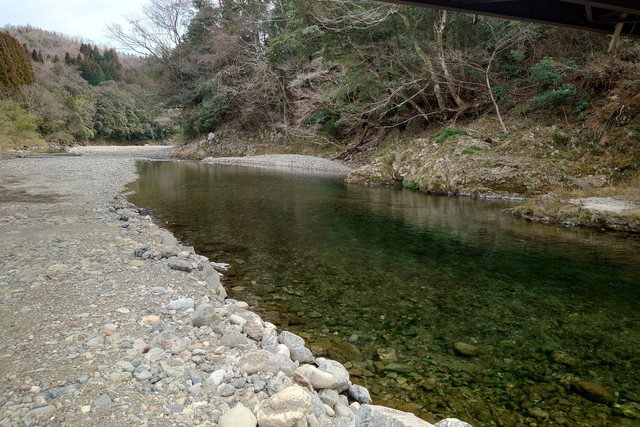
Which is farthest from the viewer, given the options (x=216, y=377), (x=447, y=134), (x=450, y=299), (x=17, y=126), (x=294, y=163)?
Result: (x=17, y=126)

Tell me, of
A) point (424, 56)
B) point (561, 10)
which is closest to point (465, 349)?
point (561, 10)

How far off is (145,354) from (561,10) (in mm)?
9795

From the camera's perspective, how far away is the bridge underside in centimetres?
707

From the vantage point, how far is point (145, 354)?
277 centimetres

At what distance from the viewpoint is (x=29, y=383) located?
232 cm

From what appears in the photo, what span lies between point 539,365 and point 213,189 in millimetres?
12191

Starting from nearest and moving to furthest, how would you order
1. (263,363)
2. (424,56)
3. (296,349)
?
(263,363) → (296,349) → (424,56)

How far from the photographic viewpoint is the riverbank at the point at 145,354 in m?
2.16

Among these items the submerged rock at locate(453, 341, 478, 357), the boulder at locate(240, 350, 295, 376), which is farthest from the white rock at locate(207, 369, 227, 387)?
the submerged rock at locate(453, 341, 478, 357)

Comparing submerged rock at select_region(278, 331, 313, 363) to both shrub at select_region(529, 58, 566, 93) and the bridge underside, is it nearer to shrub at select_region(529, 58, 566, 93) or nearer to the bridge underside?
the bridge underside

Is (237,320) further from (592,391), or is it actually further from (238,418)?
(592,391)

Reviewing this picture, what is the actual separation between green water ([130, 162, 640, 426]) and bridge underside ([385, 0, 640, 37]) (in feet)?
13.5

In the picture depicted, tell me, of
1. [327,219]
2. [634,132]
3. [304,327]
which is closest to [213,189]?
[327,219]

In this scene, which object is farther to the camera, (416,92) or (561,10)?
(416,92)
